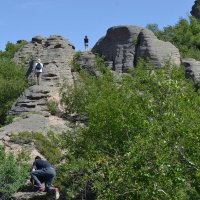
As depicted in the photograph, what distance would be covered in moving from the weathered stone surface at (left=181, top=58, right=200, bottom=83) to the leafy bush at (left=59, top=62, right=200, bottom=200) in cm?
1332

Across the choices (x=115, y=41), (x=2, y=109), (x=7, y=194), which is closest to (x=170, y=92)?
(x=7, y=194)

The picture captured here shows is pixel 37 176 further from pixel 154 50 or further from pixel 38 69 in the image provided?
pixel 154 50

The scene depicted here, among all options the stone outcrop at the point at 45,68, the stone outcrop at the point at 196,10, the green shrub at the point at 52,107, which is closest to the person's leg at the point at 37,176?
the stone outcrop at the point at 45,68

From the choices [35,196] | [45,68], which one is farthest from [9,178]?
[45,68]

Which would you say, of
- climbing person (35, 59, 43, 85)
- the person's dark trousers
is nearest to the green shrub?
climbing person (35, 59, 43, 85)

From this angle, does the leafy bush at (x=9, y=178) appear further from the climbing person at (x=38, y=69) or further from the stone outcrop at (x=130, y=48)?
the stone outcrop at (x=130, y=48)

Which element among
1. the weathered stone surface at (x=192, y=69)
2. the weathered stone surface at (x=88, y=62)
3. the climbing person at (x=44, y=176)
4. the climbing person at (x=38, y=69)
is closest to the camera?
the climbing person at (x=44, y=176)

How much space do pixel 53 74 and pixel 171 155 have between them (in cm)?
2580

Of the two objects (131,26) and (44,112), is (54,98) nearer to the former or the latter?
(44,112)

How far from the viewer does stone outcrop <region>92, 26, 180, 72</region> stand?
39.1 m

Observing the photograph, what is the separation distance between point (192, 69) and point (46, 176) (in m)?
20.6

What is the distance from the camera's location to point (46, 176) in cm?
1930

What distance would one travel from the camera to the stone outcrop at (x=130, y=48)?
39.1 meters

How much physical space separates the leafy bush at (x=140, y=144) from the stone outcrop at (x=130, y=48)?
1500 cm
